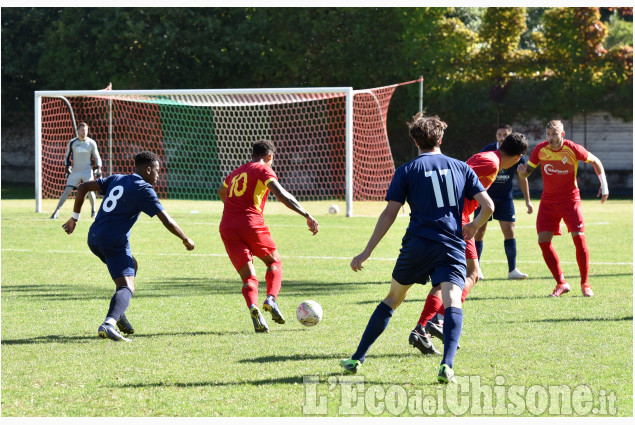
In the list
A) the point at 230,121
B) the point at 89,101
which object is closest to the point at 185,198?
the point at 230,121

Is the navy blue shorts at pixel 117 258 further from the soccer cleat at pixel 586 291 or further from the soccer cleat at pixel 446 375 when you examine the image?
the soccer cleat at pixel 586 291

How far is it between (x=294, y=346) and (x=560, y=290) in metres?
3.95

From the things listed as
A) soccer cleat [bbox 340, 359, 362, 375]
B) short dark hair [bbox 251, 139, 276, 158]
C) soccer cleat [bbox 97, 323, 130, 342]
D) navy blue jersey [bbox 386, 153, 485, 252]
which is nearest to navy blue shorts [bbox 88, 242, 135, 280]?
soccer cleat [bbox 97, 323, 130, 342]

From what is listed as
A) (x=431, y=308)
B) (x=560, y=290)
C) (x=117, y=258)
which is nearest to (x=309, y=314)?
(x=431, y=308)

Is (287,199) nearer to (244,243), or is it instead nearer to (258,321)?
(244,243)

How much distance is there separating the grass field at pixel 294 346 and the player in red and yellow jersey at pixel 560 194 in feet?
1.34

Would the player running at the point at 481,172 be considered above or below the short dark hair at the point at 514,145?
below

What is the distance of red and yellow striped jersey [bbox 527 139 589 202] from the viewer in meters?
9.61

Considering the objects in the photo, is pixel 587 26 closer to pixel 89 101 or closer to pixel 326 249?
pixel 89 101

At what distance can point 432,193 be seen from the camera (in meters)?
5.67

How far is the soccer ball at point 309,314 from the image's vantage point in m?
7.37

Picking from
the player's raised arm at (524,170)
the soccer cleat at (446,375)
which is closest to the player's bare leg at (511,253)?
the player's raised arm at (524,170)

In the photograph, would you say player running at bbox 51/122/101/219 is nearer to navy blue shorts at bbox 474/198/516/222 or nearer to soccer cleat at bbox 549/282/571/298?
navy blue shorts at bbox 474/198/516/222

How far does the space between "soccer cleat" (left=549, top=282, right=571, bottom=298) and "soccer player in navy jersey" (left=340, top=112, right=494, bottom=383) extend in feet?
13.0
